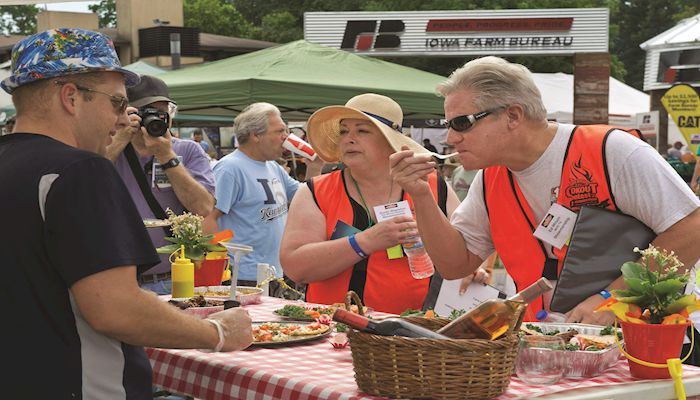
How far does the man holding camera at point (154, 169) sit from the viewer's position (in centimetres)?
458

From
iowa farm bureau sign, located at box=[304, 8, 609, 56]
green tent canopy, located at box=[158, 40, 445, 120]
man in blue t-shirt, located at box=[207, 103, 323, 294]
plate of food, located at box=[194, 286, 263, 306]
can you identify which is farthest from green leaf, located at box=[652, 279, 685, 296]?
iowa farm bureau sign, located at box=[304, 8, 609, 56]

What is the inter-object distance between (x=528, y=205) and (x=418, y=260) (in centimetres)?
73

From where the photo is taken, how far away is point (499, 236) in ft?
11.3

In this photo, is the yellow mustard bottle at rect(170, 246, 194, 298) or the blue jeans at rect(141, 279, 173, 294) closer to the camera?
the yellow mustard bottle at rect(170, 246, 194, 298)

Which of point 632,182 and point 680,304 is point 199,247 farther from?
point 680,304

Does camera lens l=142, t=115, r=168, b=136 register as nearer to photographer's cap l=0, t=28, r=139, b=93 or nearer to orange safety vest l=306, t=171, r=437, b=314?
orange safety vest l=306, t=171, r=437, b=314

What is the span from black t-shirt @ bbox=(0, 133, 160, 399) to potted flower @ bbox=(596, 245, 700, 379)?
4.00ft

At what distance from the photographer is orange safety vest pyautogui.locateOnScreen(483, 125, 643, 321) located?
3.15 meters

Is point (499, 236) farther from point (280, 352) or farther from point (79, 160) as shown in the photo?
point (79, 160)

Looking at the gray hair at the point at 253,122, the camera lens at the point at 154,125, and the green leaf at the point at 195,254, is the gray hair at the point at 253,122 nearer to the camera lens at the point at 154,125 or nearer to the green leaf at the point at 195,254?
the camera lens at the point at 154,125

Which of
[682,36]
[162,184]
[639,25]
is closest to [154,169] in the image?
[162,184]

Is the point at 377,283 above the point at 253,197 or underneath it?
above

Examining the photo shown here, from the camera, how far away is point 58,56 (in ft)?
7.63

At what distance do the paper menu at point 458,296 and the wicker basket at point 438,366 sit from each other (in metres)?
1.34
